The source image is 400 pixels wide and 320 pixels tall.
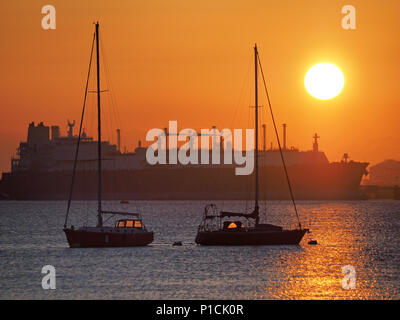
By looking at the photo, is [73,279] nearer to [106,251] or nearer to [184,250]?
[106,251]

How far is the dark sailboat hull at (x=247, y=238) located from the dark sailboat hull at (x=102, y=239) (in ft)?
12.4

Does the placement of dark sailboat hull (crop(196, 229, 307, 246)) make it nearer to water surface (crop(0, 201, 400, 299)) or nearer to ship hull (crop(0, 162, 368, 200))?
water surface (crop(0, 201, 400, 299))

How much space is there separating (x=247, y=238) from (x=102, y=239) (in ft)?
25.8

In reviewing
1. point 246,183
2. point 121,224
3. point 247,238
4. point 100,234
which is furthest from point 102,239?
point 246,183

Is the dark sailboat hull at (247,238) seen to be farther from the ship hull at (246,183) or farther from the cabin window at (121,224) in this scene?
the ship hull at (246,183)

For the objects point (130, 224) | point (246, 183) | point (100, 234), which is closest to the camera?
point (100, 234)

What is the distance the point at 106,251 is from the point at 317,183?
158m

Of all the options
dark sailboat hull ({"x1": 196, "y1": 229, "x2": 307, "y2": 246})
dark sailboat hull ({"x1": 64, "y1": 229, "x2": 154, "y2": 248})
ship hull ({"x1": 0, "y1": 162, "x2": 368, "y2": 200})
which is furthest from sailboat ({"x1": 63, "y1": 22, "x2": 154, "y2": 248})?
ship hull ({"x1": 0, "y1": 162, "x2": 368, "y2": 200})

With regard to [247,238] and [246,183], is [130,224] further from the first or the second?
[246,183]

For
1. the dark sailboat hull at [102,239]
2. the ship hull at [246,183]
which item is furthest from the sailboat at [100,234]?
the ship hull at [246,183]

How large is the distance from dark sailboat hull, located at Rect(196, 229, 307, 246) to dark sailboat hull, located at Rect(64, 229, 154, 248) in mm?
3765

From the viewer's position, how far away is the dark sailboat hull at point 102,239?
44.3m

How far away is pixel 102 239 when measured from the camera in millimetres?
44469

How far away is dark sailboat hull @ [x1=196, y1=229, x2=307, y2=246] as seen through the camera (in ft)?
148
